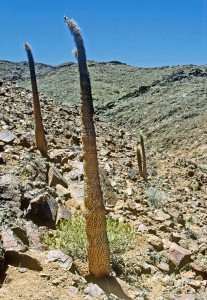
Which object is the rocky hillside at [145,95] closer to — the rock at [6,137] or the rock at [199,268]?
the rock at [6,137]

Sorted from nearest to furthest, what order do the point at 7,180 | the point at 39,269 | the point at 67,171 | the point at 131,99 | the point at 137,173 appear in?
the point at 39,269, the point at 7,180, the point at 67,171, the point at 137,173, the point at 131,99

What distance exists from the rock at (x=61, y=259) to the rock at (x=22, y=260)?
375 millimetres

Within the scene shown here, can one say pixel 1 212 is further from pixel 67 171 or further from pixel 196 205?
pixel 196 205

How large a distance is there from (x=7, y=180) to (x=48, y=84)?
1875 inches

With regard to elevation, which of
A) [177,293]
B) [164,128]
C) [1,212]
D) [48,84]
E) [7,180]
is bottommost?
[177,293]

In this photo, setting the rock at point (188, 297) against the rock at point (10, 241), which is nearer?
the rock at point (10, 241)

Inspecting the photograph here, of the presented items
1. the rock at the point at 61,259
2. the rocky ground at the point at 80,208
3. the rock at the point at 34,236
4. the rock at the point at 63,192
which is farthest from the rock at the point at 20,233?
the rock at the point at 63,192

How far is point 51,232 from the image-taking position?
8.95 meters

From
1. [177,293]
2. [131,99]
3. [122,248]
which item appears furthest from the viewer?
[131,99]

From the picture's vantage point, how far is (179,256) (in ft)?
29.3

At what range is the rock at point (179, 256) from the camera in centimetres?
884

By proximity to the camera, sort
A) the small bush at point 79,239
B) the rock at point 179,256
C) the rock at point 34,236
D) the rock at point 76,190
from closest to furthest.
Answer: the rock at point 34,236 → the small bush at point 79,239 → the rock at point 179,256 → the rock at point 76,190

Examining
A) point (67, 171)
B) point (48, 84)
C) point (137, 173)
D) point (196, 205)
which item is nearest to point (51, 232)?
point (67, 171)

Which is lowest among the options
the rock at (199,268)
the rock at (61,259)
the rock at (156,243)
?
the rock at (199,268)
